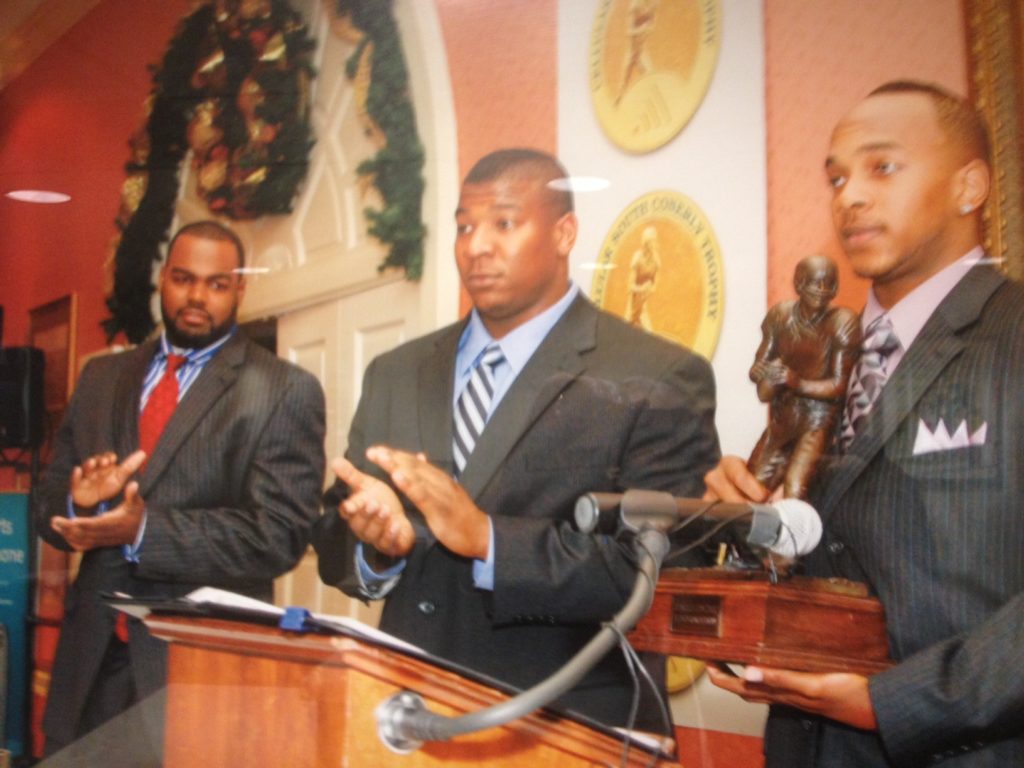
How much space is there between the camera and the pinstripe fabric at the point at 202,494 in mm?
2518

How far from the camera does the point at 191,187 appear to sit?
2.84 m

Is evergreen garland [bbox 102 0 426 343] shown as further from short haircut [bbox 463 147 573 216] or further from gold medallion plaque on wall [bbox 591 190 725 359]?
gold medallion plaque on wall [bbox 591 190 725 359]

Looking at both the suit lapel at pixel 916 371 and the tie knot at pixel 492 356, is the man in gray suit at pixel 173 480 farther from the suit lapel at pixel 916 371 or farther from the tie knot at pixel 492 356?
the suit lapel at pixel 916 371

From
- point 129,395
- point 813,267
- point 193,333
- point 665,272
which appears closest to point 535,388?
point 665,272

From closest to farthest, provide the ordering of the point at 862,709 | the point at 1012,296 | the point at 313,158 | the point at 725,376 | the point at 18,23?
the point at 862,709
the point at 1012,296
the point at 725,376
the point at 313,158
the point at 18,23

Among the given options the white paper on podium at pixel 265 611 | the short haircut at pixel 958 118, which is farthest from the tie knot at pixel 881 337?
the white paper on podium at pixel 265 611

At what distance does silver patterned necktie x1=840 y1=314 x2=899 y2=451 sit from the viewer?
1996 mm

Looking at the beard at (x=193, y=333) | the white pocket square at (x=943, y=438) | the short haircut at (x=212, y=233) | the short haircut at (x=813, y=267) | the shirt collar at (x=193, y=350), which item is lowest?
the white pocket square at (x=943, y=438)

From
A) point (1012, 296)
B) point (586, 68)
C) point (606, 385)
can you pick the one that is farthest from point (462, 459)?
point (1012, 296)

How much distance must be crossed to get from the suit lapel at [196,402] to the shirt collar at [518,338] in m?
0.58

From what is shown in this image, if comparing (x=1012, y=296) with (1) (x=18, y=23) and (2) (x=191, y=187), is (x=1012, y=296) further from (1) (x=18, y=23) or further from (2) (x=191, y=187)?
(1) (x=18, y=23)

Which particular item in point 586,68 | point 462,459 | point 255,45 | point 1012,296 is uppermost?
point 255,45

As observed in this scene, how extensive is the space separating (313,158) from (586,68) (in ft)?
2.33

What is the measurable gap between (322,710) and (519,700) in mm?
295
